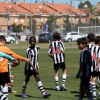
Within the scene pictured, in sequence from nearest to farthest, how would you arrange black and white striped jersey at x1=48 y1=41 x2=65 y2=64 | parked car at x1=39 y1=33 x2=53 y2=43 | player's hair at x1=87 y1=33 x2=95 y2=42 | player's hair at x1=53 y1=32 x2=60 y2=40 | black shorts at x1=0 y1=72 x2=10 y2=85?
black shorts at x1=0 y1=72 x2=10 y2=85 → player's hair at x1=87 y1=33 x2=95 y2=42 → player's hair at x1=53 y1=32 x2=60 y2=40 → black and white striped jersey at x1=48 y1=41 x2=65 y2=64 → parked car at x1=39 y1=33 x2=53 y2=43

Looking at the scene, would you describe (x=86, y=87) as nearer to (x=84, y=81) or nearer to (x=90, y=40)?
(x=84, y=81)

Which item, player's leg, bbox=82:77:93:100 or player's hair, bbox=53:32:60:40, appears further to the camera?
player's hair, bbox=53:32:60:40

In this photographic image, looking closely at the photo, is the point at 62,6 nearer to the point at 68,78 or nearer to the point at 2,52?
the point at 68,78

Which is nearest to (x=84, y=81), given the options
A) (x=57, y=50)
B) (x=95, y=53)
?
(x=95, y=53)

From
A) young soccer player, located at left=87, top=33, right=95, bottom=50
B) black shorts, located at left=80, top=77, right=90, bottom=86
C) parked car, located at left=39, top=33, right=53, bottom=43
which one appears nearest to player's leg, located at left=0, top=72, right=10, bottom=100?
black shorts, located at left=80, top=77, right=90, bottom=86

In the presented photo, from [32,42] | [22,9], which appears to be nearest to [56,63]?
[32,42]

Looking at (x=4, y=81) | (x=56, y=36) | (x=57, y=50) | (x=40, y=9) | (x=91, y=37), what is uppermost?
(x=91, y=37)

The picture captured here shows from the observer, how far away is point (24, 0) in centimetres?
11738

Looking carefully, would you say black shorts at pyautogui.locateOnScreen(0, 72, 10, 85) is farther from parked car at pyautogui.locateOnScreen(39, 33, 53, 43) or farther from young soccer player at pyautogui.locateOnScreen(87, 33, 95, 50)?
parked car at pyautogui.locateOnScreen(39, 33, 53, 43)

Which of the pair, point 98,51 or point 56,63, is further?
point 56,63

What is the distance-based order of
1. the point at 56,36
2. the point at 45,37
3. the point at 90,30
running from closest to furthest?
the point at 56,36 → the point at 90,30 → the point at 45,37

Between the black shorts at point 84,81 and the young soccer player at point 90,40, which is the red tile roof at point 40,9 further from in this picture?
the black shorts at point 84,81

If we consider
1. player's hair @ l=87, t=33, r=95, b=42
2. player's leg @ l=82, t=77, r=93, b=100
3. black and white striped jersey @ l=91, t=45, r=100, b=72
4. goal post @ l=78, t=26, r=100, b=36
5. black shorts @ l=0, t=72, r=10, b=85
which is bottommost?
goal post @ l=78, t=26, r=100, b=36

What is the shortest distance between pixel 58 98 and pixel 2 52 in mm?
3103
